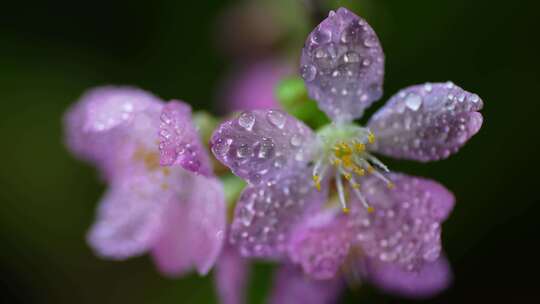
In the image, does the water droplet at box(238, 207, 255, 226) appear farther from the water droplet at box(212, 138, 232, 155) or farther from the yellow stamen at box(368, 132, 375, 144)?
the yellow stamen at box(368, 132, 375, 144)

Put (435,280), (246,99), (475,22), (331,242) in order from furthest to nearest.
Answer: (246,99) → (475,22) → (435,280) → (331,242)

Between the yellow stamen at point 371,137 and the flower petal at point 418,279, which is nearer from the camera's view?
the yellow stamen at point 371,137

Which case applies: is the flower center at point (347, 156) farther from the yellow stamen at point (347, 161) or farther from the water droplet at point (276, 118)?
the water droplet at point (276, 118)

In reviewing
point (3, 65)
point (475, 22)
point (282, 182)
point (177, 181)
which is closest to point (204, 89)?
point (3, 65)

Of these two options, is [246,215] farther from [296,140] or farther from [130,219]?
[130,219]

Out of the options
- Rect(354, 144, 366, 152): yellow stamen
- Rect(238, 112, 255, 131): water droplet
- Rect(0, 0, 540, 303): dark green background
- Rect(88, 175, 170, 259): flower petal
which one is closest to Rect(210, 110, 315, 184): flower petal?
Rect(238, 112, 255, 131): water droplet

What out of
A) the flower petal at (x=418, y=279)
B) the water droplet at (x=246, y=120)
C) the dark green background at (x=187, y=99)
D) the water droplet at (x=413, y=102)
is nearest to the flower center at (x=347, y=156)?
the water droplet at (x=413, y=102)

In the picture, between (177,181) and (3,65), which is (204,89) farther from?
(177,181)
